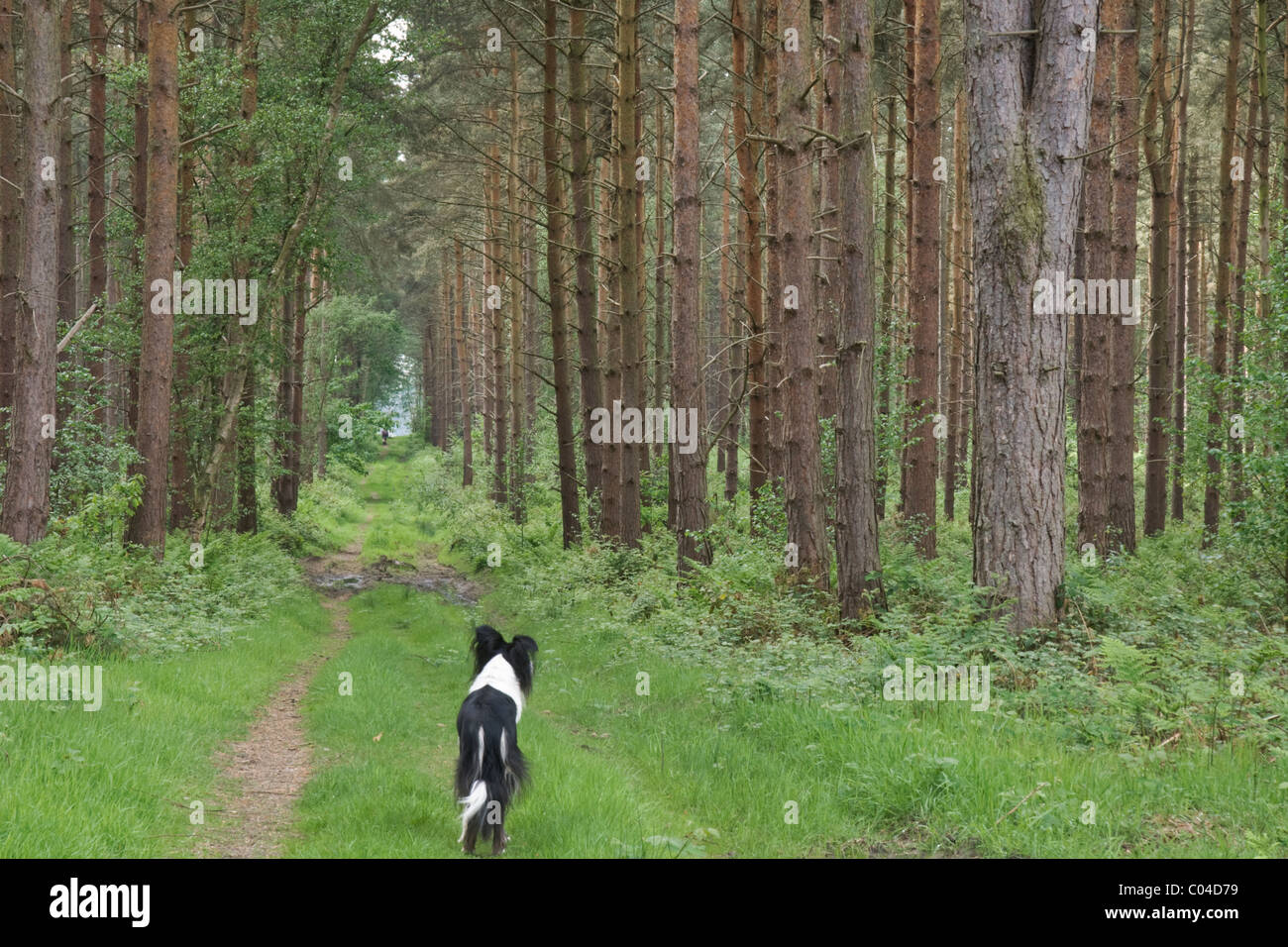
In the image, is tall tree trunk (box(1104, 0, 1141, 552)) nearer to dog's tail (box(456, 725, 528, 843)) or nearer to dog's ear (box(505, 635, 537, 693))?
dog's ear (box(505, 635, 537, 693))

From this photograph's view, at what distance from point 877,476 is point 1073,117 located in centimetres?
934

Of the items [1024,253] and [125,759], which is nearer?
[125,759]

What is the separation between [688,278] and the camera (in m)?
14.8

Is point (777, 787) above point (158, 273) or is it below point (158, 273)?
below

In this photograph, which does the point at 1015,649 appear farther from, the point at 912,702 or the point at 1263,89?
the point at 1263,89

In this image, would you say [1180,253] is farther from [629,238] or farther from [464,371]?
[464,371]

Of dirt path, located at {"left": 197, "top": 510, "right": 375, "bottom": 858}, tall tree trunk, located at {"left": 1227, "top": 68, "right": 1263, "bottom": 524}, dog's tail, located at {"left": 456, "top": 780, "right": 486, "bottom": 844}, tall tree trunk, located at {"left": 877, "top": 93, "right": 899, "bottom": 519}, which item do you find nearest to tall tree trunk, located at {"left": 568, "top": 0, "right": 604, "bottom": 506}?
tall tree trunk, located at {"left": 877, "top": 93, "right": 899, "bottom": 519}

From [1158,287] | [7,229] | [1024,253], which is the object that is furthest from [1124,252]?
[7,229]

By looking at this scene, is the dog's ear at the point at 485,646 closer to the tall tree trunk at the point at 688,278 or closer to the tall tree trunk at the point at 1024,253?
the tall tree trunk at the point at 1024,253

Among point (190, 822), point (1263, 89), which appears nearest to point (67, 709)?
point (190, 822)

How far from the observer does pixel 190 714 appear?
8281 millimetres

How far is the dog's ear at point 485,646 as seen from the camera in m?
6.87

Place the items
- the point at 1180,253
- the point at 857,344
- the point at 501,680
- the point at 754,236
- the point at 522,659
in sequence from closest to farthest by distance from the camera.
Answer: the point at 501,680 → the point at 522,659 → the point at 857,344 → the point at 754,236 → the point at 1180,253

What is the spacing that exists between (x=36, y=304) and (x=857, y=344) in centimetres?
1059
